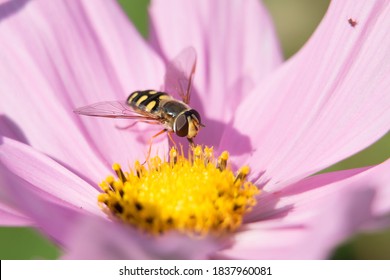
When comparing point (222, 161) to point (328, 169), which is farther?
point (328, 169)

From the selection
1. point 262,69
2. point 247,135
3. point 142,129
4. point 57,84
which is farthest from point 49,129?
point 262,69

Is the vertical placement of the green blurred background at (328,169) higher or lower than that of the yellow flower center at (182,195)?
higher

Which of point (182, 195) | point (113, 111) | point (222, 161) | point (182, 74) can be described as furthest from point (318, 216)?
point (182, 74)

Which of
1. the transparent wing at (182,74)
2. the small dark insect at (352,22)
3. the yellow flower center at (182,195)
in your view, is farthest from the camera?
the transparent wing at (182,74)

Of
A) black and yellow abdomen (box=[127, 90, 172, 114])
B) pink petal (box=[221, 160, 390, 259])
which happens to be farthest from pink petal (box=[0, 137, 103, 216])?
pink petal (box=[221, 160, 390, 259])

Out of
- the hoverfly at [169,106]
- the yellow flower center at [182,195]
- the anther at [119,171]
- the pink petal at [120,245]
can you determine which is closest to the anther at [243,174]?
the yellow flower center at [182,195]

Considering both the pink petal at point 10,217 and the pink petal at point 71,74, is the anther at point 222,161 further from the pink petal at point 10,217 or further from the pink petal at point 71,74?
the pink petal at point 10,217

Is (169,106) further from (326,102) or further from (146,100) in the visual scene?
(326,102)
